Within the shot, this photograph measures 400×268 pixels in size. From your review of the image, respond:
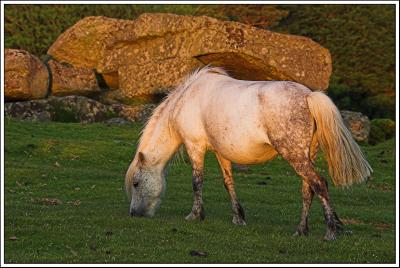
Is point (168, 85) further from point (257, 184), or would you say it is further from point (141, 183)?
point (141, 183)

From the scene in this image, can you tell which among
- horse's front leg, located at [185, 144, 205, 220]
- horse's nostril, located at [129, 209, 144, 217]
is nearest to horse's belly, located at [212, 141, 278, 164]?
horse's front leg, located at [185, 144, 205, 220]

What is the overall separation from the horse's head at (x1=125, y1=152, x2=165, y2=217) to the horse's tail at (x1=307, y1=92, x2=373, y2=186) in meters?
3.36

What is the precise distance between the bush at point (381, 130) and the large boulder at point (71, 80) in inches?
485

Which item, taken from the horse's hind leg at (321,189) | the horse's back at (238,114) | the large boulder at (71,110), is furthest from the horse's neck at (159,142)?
the large boulder at (71,110)

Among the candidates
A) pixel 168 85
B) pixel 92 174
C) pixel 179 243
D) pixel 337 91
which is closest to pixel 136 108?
pixel 168 85

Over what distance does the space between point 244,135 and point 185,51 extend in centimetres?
1863

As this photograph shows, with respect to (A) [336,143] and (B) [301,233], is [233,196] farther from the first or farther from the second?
(A) [336,143]

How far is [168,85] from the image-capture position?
3094cm

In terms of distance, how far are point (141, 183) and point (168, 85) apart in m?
17.4

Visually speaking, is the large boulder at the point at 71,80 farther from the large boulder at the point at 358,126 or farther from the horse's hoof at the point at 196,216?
the horse's hoof at the point at 196,216

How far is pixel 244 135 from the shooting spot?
12266mm

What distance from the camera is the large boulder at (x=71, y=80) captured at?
32.2m

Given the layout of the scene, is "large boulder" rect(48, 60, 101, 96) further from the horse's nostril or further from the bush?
the horse's nostril

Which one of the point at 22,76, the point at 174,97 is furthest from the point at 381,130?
the point at 174,97
